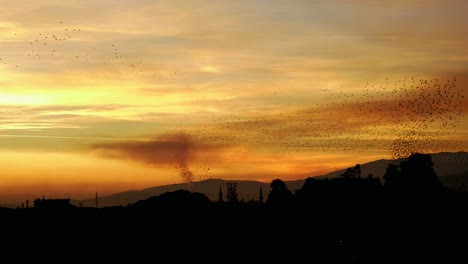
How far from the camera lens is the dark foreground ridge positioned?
419 feet

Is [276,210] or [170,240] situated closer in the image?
[170,240]

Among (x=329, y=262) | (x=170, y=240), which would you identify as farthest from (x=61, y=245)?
(x=329, y=262)

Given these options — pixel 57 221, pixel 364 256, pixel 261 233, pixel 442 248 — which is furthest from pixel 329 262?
pixel 57 221

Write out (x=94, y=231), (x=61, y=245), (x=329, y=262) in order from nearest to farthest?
(x=329, y=262)
(x=61, y=245)
(x=94, y=231)

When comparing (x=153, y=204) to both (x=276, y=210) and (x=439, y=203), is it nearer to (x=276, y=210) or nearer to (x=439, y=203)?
(x=276, y=210)

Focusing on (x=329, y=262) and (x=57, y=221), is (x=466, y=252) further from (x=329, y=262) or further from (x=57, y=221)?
(x=57, y=221)

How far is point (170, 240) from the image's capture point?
143750 mm

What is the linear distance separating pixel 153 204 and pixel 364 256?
2268 inches

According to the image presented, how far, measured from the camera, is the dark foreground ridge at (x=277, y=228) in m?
128

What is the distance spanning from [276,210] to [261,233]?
36.5m

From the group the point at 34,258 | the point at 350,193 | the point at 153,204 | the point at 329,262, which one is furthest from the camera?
the point at 350,193

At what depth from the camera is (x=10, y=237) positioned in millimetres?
142125

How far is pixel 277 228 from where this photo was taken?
159 meters

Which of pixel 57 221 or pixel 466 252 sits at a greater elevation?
pixel 57 221
